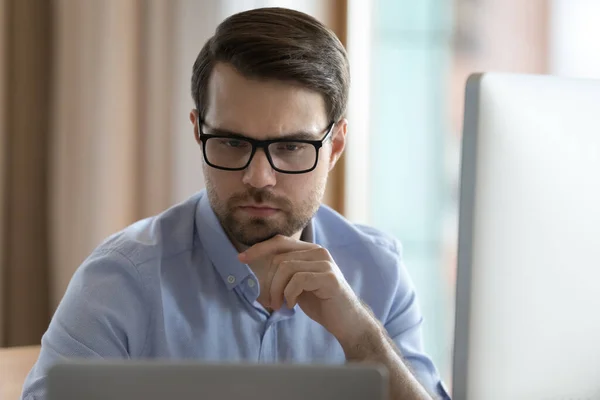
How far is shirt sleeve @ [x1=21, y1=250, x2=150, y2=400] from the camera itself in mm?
1223

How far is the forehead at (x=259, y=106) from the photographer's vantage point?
52.7 inches

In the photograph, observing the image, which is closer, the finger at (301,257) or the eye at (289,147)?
the finger at (301,257)

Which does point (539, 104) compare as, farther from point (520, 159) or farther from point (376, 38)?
point (376, 38)

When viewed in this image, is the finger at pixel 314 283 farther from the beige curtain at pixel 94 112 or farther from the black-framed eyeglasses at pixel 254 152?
the beige curtain at pixel 94 112

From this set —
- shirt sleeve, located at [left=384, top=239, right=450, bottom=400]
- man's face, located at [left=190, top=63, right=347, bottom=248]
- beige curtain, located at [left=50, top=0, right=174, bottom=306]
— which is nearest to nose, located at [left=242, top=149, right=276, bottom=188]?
man's face, located at [left=190, top=63, right=347, bottom=248]

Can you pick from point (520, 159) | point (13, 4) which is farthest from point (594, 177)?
point (13, 4)

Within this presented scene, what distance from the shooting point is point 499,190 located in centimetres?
73

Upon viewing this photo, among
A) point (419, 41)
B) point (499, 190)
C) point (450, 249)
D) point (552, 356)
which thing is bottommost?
point (450, 249)

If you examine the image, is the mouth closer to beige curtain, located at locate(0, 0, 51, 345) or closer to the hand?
the hand

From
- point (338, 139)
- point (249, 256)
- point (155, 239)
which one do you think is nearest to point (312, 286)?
point (249, 256)

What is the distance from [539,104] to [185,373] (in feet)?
1.43

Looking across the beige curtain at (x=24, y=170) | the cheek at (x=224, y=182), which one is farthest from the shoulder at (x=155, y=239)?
the beige curtain at (x=24, y=170)

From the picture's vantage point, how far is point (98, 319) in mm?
1249

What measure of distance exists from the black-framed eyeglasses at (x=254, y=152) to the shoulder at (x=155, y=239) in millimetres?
158
